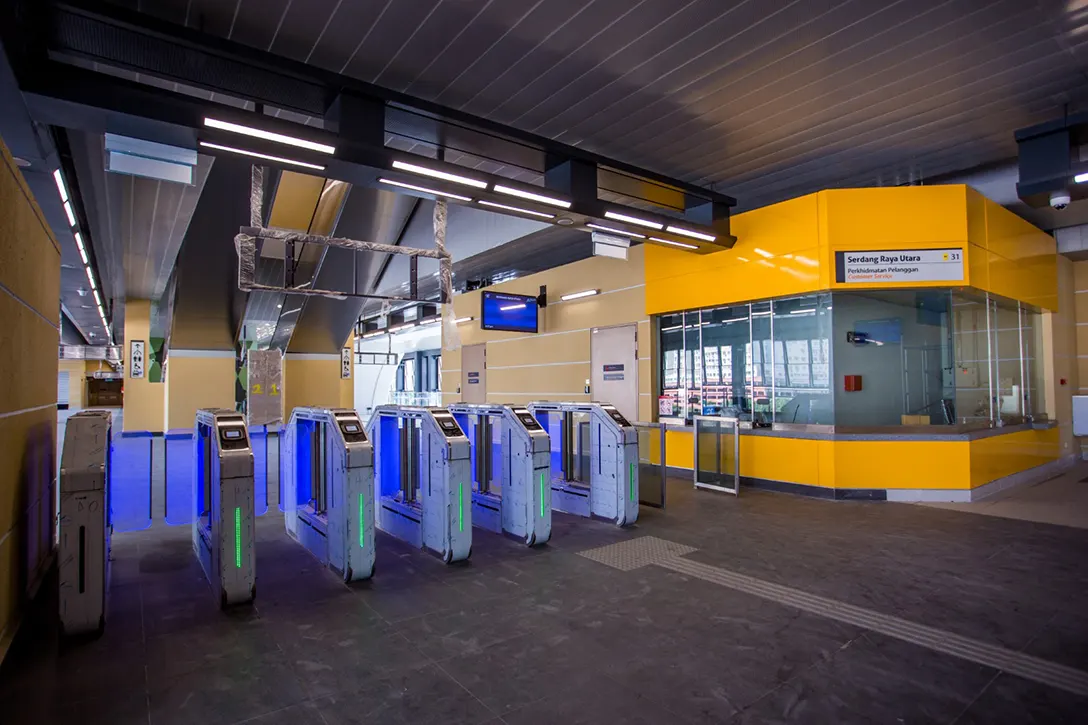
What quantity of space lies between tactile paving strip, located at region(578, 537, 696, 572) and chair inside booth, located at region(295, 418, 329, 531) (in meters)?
2.20

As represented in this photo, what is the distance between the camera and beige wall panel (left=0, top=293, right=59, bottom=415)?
9.40 feet

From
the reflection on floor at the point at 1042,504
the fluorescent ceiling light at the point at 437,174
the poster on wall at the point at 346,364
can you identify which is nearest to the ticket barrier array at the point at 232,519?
the fluorescent ceiling light at the point at 437,174

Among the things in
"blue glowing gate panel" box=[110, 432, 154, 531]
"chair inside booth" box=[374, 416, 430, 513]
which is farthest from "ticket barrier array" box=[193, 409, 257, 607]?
"blue glowing gate panel" box=[110, 432, 154, 531]

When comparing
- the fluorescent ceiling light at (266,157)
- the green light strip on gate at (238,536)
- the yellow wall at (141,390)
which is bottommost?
the green light strip on gate at (238,536)

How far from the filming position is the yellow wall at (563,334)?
29.6 ft

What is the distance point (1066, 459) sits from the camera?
915 centimetres

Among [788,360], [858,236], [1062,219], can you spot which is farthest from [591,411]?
[1062,219]

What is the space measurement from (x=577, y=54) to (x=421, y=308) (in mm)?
13557

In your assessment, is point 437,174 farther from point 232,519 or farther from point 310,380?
point 310,380

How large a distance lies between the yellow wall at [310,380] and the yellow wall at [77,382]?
26244 mm

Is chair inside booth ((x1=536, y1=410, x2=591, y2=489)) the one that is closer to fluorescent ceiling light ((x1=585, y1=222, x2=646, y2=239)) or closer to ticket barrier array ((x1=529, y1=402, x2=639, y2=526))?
ticket barrier array ((x1=529, y1=402, x2=639, y2=526))

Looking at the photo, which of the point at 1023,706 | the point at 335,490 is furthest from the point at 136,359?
the point at 1023,706

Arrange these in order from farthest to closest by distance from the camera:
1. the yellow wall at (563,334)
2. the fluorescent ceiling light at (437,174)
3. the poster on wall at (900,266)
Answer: the yellow wall at (563,334) → the poster on wall at (900,266) → the fluorescent ceiling light at (437,174)

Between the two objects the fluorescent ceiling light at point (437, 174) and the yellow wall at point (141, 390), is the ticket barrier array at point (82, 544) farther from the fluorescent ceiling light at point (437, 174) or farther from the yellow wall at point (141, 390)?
the yellow wall at point (141, 390)
